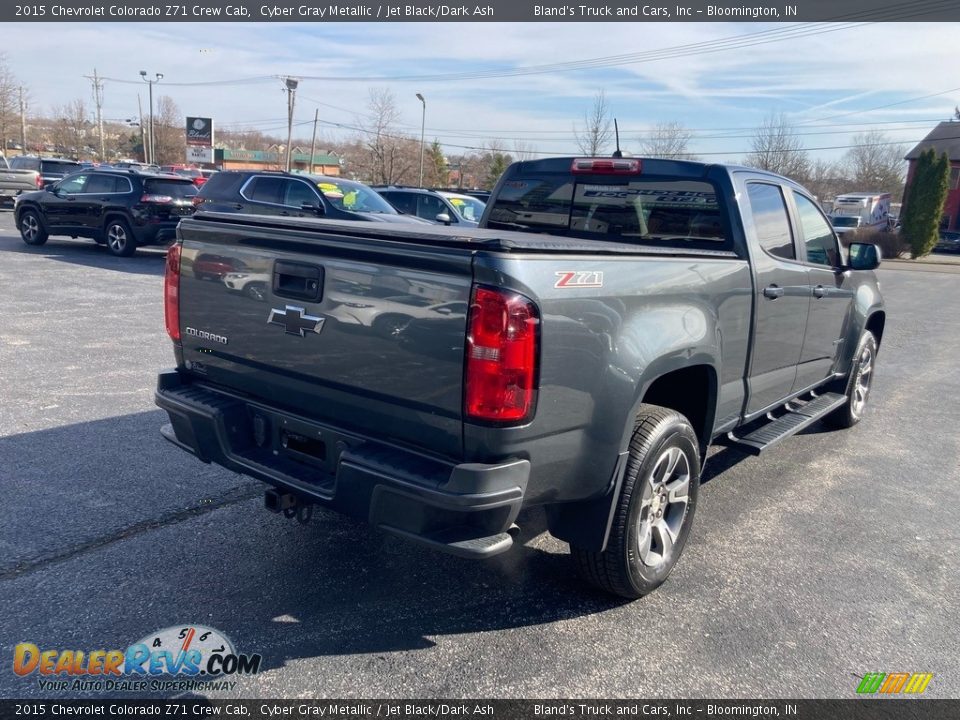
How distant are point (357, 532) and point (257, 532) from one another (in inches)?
20.3

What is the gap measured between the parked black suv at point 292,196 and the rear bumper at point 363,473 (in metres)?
9.49

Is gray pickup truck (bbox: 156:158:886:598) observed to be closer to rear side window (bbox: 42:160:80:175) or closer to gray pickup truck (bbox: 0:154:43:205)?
gray pickup truck (bbox: 0:154:43:205)

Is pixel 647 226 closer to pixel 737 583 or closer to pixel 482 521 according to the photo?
pixel 737 583

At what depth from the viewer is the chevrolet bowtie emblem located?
3.14 metres

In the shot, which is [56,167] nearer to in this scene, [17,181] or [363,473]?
[17,181]

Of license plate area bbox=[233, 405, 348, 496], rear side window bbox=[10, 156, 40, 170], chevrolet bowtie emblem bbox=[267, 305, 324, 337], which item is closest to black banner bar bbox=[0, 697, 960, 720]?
license plate area bbox=[233, 405, 348, 496]

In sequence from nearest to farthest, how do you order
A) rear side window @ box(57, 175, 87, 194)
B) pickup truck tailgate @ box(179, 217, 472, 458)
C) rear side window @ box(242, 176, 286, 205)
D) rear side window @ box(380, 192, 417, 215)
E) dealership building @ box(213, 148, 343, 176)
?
1. pickup truck tailgate @ box(179, 217, 472, 458)
2. rear side window @ box(242, 176, 286, 205)
3. rear side window @ box(57, 175, 87, 194)
4. rear side window @ box(380, 192, 417, 215)
5. dealership building @ box(213, 148, 343, 176)

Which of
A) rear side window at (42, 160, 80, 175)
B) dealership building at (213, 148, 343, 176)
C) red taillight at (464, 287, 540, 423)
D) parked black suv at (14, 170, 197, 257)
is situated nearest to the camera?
red taillight at (464, 287, 540, 423)

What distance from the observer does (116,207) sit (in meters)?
15.2

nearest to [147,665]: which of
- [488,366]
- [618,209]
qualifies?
[488,366]

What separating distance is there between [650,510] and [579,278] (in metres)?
1.27

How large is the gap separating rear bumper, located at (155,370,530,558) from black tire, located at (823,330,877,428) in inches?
178

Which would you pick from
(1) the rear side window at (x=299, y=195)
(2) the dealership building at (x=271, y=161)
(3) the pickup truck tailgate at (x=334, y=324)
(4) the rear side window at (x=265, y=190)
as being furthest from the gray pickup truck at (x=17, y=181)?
(2) the dealership building at (x=271, y=161)

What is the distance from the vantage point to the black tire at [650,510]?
10.9ft
